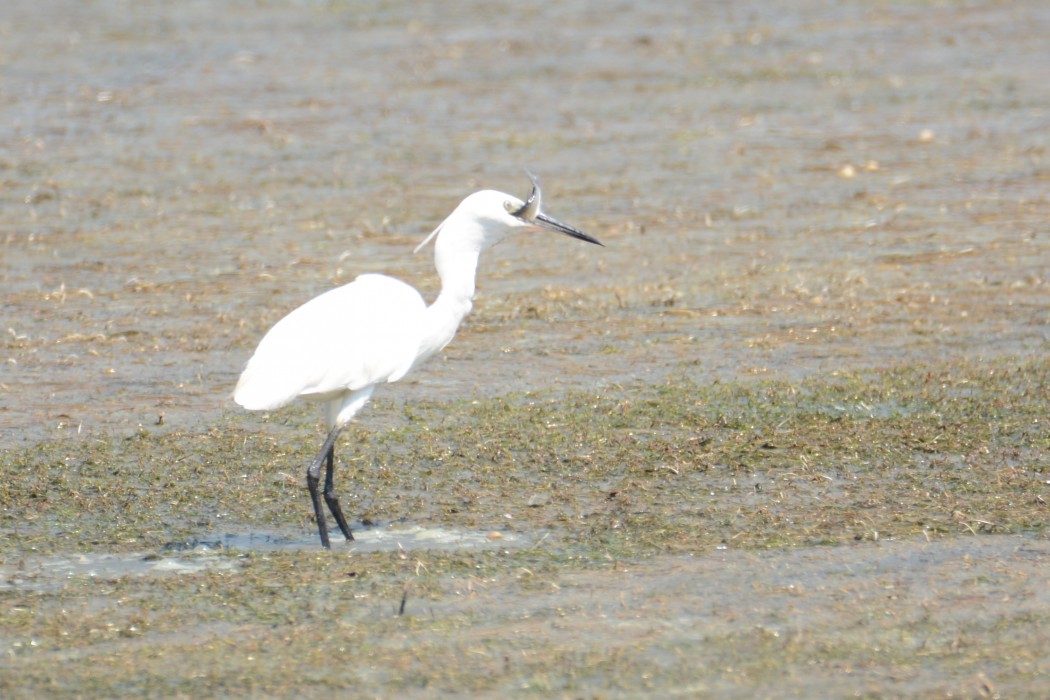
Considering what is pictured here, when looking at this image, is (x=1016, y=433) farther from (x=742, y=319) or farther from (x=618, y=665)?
(x=618, y=665)

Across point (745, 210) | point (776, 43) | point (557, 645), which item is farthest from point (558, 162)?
point (557, 645)

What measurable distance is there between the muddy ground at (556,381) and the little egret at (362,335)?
1.52 ft

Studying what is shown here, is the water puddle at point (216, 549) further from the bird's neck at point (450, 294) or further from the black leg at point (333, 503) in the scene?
the bird's neck at point (450, 294)

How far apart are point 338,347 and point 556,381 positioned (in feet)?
6.89

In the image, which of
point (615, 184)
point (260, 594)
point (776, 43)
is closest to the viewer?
point (260, 594)

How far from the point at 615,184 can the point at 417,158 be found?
5.61 ft

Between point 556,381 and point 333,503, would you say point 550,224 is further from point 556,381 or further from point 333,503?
point 556,381

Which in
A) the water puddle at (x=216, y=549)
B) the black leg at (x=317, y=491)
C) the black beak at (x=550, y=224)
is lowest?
the water puddle at (x=216, y=549)

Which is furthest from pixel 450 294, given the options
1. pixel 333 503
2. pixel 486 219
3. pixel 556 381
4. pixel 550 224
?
pixel 556 381

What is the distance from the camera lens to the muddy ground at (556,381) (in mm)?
4789

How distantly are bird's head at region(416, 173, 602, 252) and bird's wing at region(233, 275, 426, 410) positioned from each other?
0.26m

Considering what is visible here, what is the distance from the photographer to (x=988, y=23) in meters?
17.5

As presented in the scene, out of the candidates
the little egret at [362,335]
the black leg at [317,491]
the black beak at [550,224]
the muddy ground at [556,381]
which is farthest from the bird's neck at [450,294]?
the muddy ground at [556,381]

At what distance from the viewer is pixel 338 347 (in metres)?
5.78
